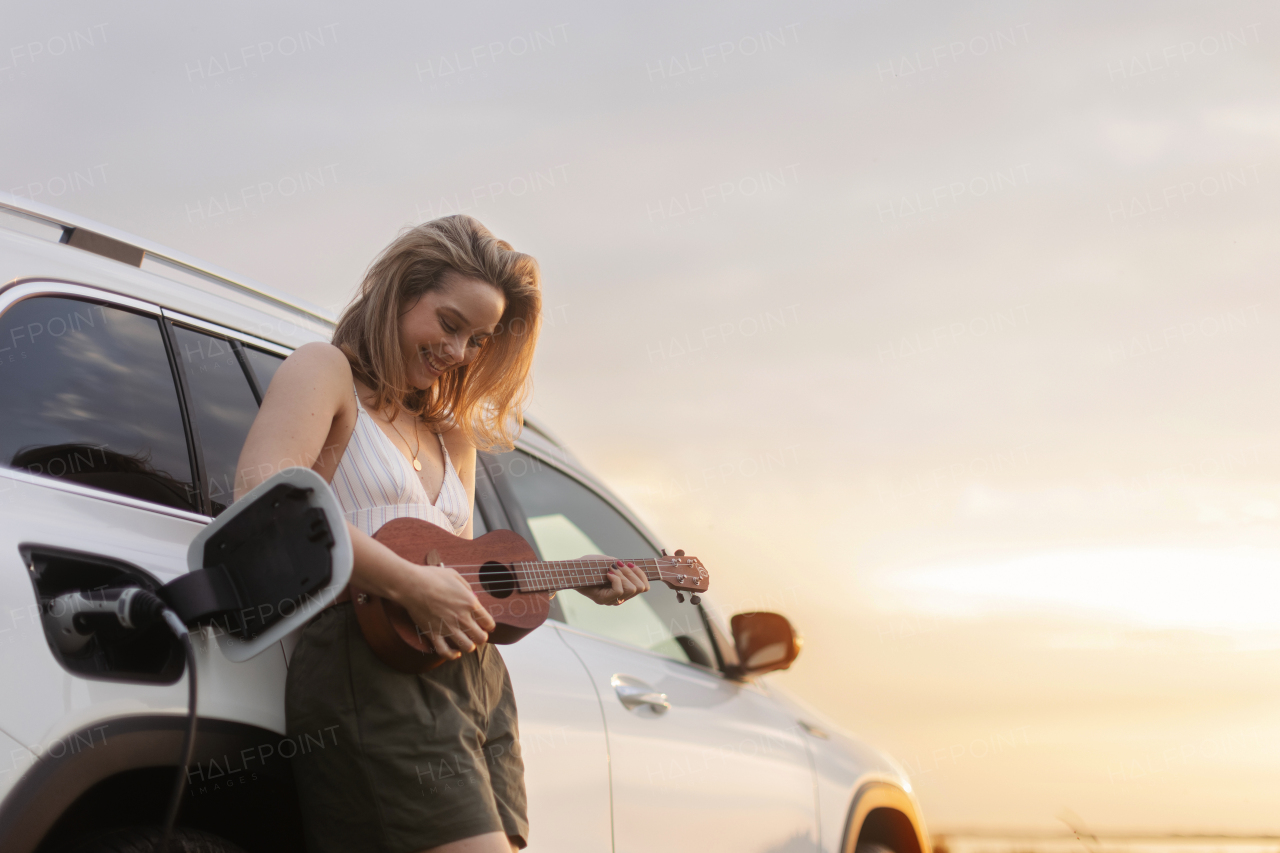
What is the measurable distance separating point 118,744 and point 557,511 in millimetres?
1781

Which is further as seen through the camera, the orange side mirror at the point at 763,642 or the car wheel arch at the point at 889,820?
the car wheel arch at the point at 889,820

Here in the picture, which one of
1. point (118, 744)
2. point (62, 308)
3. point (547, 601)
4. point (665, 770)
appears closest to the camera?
point (118, 744)

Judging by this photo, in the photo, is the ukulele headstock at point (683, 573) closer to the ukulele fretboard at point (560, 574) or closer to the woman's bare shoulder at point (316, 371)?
the ukulele fretboard at point (560, 574)

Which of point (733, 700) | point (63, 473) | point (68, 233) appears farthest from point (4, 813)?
point (733, 700)

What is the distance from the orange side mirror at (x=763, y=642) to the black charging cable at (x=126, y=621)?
2.13 metres

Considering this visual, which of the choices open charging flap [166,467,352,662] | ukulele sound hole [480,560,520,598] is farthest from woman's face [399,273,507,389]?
open charging flap [166,467,352,662]

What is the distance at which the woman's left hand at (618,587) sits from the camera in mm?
2479

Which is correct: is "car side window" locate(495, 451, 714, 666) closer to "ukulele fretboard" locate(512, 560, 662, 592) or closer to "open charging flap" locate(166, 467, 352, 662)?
"ukulele fretboard" locate(512, 560, 662, 592)

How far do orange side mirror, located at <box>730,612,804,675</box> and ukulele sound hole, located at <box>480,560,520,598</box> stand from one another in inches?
57.0

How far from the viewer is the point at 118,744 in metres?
1.52

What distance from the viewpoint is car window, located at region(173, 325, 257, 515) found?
78.6 inches

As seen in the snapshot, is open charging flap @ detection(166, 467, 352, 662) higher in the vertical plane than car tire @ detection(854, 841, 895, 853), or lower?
higher

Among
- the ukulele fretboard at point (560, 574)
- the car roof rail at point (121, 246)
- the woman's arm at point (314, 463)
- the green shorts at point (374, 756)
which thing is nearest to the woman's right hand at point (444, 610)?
the woman's arm at point (314, 463)

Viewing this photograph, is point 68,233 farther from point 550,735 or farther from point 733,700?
point 733,700
